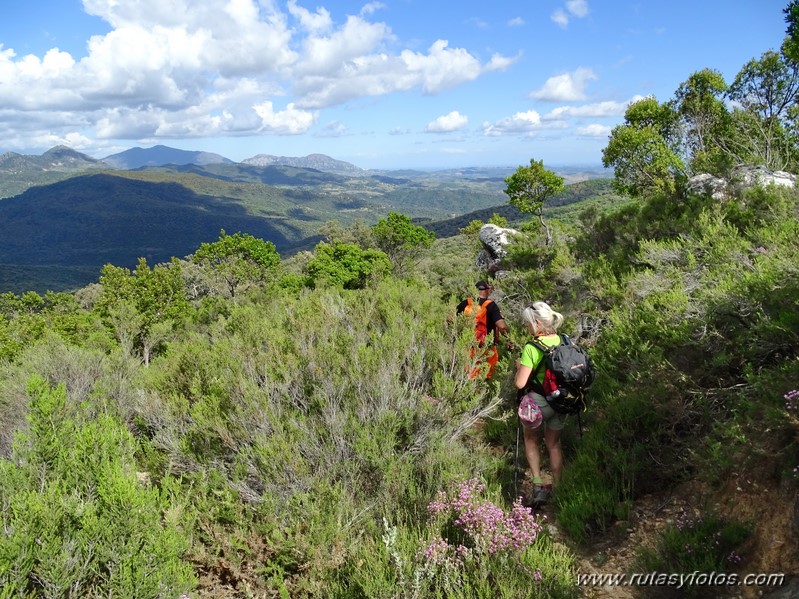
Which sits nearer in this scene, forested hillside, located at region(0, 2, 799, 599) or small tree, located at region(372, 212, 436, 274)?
forested hillside, located at region(0, 2, 799, 599)

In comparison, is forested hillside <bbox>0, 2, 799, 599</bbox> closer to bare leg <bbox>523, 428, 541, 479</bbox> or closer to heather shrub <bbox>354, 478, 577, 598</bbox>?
heather shrub <bbox>354, 478, 577, 598</bbox>

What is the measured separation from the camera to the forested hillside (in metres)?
2.23

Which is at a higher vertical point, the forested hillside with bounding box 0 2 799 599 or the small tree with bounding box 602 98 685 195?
the small tree with bounding box 602 98 685 195

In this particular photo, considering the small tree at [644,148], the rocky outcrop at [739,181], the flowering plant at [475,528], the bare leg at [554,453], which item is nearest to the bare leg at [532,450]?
the bare leg at [554,453]

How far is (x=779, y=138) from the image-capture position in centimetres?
1509

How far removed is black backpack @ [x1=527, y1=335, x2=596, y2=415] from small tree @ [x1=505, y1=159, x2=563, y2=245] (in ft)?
85.2

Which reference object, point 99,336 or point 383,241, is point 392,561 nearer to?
point 99,336

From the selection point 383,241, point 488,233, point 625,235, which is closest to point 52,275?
point 383,241

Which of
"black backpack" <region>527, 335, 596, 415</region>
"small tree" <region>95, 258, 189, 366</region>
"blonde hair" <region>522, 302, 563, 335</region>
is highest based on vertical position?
"blonde hair" <region>522, 302, 563, 335</region>

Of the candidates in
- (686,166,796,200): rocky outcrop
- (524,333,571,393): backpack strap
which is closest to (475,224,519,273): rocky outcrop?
(686,166,796,200): rocky outcrop

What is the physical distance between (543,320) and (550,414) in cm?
78

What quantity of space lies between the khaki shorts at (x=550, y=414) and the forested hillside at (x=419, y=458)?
277 mm

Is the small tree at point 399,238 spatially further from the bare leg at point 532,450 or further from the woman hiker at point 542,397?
the bare leg at point 532,450

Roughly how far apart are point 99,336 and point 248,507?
17.9 metres
